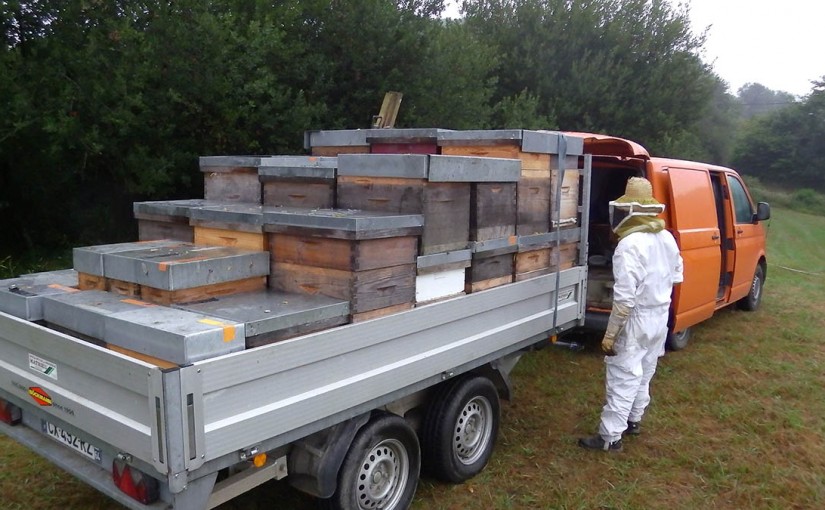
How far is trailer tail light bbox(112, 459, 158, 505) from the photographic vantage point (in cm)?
253

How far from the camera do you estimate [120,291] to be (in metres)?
3.22

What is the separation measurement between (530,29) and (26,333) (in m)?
18.2

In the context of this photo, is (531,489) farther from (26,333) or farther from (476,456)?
(26,333)

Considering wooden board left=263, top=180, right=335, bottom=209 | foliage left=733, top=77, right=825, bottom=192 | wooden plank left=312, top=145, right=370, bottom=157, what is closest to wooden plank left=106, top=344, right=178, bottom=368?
wooden board left=263, top=180, right=335, bottom=209

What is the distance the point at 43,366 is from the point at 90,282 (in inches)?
23.8

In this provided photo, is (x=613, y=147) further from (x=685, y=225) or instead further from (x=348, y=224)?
(x=348, y=224)

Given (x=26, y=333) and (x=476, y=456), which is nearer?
(x=26, y=333)

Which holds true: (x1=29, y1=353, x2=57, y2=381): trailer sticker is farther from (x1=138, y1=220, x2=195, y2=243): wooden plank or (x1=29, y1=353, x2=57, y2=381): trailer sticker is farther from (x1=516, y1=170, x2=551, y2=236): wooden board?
(x1=516, y1=170, x2=551, y2=236): wooden board

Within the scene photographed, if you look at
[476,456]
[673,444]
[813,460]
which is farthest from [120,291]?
[813,460]

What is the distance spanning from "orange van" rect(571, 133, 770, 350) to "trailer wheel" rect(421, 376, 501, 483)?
8.13 ft

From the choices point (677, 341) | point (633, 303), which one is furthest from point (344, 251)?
point (677, 341)

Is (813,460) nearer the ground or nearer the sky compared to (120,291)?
nearer the ground

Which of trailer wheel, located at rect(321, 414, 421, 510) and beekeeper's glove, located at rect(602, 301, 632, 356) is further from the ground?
beekeeper's glove, located at rect(602, 301, 632, 356)

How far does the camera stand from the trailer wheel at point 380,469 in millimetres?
3160
